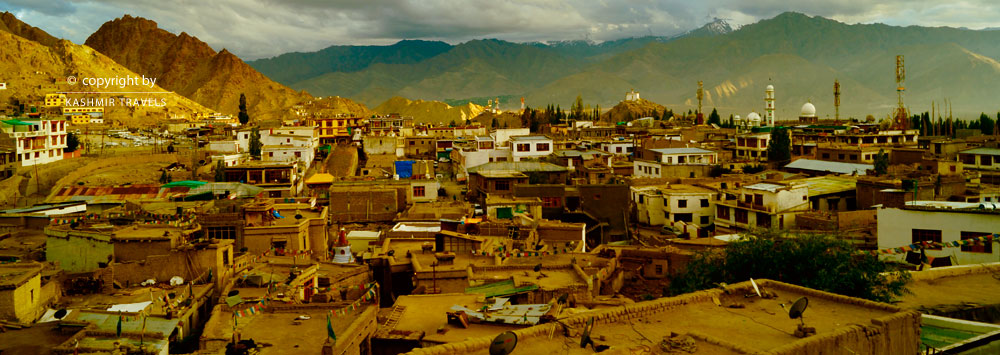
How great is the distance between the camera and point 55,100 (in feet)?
276

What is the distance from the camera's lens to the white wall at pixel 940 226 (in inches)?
717

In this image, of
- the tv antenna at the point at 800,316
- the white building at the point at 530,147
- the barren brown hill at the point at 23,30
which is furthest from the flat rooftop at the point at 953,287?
the barren brown hill at the point at 23,30

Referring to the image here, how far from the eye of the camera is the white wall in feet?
59.7

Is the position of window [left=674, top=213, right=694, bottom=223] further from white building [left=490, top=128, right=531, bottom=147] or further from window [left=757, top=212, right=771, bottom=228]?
white building [left=490, top=128, right=531, bottom=147]

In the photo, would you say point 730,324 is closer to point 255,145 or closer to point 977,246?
point 977,246

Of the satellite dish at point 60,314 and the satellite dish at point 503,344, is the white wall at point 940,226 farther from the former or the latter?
the satellite dish at point 60,314

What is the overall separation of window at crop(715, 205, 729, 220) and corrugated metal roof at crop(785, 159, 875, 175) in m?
9.30

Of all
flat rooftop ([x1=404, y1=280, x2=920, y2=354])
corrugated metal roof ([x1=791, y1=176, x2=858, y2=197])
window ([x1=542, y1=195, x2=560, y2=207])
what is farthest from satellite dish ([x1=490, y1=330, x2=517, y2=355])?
corrugated metal roof ([x1=791, y1=176, x2=858, y2=197])

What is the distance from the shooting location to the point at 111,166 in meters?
45.3

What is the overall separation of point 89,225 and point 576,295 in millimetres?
14907

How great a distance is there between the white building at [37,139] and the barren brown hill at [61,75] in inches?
1235

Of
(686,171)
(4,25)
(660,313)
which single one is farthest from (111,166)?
Answer: (4,25)

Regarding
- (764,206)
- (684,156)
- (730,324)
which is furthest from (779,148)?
(730,324)

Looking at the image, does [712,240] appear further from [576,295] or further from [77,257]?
[77,257]
